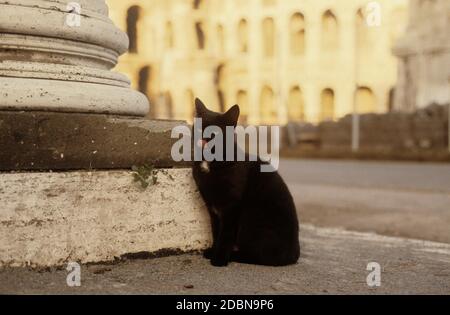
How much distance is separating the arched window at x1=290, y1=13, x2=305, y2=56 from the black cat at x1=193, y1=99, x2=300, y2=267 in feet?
149

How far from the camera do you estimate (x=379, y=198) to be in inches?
404

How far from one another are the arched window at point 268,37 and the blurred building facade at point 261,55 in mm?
81

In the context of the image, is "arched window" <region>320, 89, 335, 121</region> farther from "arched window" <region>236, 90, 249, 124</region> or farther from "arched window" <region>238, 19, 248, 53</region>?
"arched window" <region>238, 19, 248, 53</region>

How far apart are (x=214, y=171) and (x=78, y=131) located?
2.83 ft

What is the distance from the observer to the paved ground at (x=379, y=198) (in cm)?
727

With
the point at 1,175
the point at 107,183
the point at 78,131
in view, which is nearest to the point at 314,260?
the point at 107,183

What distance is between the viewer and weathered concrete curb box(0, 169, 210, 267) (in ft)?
11.1

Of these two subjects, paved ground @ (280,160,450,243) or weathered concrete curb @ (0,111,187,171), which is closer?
weathered concrete curb @ (0,111,187,171)

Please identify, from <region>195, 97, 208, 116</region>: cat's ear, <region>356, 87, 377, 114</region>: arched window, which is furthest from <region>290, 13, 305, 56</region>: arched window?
<region>195, 97, 208, 116</region>: cat's ear

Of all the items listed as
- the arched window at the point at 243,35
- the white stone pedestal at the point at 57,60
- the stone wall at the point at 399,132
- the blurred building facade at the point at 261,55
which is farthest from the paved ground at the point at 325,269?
the arched window at the point at 243,35

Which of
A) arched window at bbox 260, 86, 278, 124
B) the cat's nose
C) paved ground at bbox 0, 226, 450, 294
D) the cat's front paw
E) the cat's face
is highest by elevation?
arched window at bbox 260, 86, 278, 124

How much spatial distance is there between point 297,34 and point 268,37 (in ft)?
7.68

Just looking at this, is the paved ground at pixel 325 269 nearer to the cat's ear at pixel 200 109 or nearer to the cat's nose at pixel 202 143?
the cat's nose at pixel 202 143
